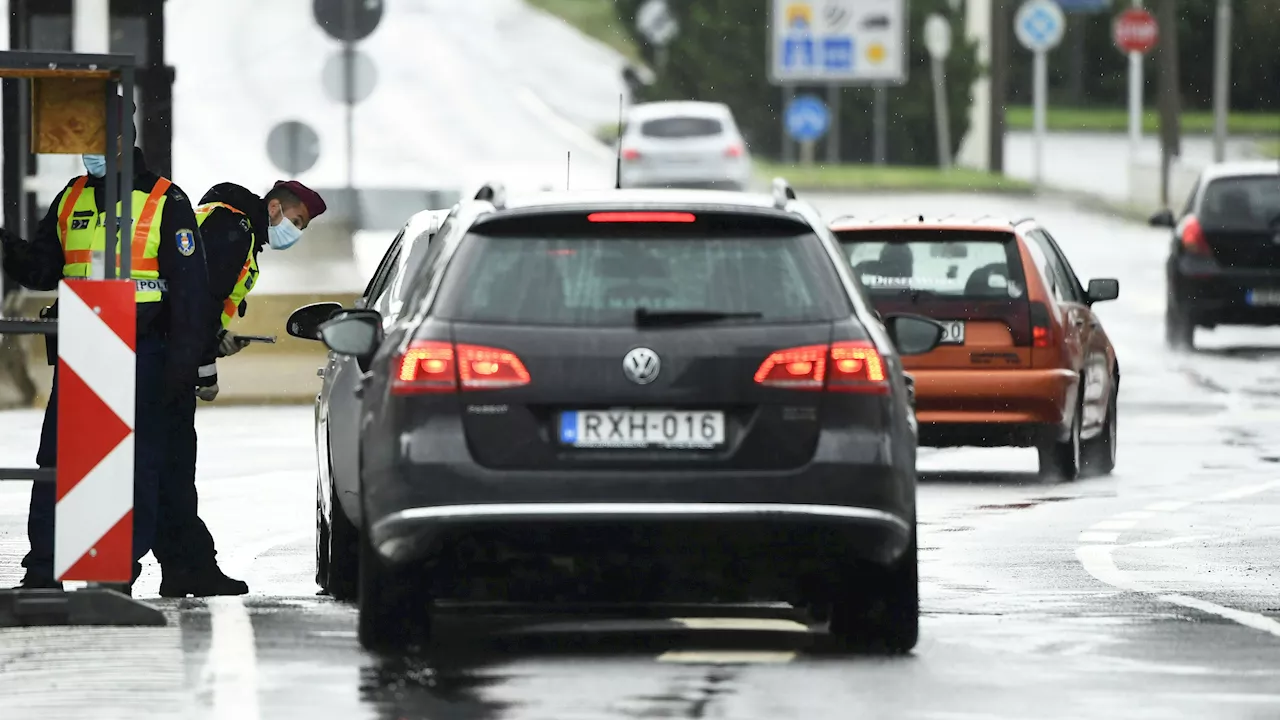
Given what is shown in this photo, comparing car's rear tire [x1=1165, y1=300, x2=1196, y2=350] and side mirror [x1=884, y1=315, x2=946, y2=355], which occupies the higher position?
side mirror [x1=884, y1=315, x2=946, y2=355]

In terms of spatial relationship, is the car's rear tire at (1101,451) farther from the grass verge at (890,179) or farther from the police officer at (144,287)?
the grass verge at (890,179)

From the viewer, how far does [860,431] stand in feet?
31.4

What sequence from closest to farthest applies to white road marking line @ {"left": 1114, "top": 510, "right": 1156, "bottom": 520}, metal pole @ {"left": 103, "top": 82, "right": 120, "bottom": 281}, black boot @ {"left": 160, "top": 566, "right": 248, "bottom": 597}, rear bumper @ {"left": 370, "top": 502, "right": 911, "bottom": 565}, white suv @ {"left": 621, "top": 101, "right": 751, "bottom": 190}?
rear bumper @ {"left": 370, "top": 502, "right": 911, "bottom": 565}, metal pole @ {"left": 103, "top": 82, "right": 120, "bottom": 281}, black boot @ {"left": 160, "top": 566, "right": 248, "bottom": 597}, white road marking line @ {"left": 1114, "top": 510, "right": 1156, "bottom": 520}, white suv @ {"left": 621, "top": 101, "right": 751, "bottom": 190}

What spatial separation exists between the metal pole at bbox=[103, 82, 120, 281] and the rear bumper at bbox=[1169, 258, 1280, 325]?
61.2 feet

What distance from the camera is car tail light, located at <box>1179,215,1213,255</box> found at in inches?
1120

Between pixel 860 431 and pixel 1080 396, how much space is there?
8301 millimetres

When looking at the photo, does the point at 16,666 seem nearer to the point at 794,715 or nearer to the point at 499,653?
the point at 499,653

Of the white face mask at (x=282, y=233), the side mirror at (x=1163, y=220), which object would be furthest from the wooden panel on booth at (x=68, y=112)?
the side mirror at (x=1163, y=220)

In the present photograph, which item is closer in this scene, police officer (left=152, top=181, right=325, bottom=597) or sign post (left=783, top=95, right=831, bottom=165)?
police officer (left=152, top=181, right=325, bottom=597)

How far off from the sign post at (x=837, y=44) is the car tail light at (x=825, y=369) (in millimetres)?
60631

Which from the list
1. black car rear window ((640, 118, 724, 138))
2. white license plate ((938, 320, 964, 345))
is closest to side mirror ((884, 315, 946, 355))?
white license plate ((938, 320, 964, 345))

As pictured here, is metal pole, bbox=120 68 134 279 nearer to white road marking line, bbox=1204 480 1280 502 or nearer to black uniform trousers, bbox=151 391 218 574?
black uniform trousers, bbox=151 391 218 574

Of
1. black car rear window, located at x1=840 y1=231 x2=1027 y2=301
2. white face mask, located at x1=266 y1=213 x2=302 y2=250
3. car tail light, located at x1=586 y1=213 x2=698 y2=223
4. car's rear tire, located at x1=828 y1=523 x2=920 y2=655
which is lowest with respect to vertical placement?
car's rear tire, located at x1=828 y1=523 x2=920 y2=655

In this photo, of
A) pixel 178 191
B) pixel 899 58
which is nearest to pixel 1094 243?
pixel 899 58
